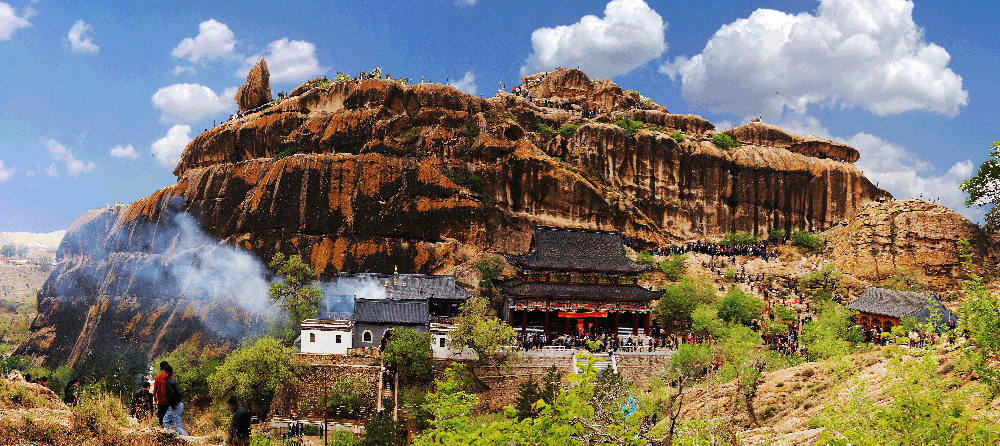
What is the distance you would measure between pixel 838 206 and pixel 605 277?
42777mm

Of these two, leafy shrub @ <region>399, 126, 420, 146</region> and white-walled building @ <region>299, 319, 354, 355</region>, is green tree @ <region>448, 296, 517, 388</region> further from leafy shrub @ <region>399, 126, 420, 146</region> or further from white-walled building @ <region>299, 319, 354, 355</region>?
leafy shrub @ <region>399, 126, 420, 146</region>

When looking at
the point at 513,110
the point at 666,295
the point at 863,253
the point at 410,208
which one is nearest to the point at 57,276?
the point at 410,208

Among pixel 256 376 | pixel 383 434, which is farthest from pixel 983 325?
pixel 256 376

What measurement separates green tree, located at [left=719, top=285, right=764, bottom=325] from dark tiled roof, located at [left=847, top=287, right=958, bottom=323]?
8.06m

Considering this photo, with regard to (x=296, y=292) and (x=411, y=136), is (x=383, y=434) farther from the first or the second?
(x=411, y=136)

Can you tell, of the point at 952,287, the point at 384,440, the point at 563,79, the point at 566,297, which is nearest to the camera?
the point at 384,440

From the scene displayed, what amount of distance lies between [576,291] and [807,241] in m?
33.8

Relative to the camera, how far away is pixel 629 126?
74.9 m

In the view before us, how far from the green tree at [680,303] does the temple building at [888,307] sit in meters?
11.9

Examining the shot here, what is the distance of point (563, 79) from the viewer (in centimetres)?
9750

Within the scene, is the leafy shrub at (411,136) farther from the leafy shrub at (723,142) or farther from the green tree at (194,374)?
the leafy shrub at (723,142)

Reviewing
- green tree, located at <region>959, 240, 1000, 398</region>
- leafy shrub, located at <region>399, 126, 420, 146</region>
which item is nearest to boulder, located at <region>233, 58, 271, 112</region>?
leafy shrub, located at <region>399, 126, 420, 146</region>

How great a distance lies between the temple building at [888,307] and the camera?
1753 inches

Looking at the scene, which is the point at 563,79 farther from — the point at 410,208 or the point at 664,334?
the point at 664,334
